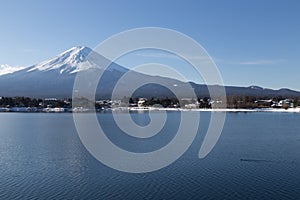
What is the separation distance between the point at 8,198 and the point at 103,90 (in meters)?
85.4

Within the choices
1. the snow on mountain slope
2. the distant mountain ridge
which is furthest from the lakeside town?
the snow on mountain slope

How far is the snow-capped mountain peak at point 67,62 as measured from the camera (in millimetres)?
105438

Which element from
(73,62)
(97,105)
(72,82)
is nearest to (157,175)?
(97,105)

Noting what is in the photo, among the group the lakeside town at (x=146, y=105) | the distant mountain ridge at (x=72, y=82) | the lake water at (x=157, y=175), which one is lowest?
the lake water at (x=157, y=175)

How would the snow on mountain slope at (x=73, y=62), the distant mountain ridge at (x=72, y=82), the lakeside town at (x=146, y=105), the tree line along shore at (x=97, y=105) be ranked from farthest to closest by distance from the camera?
the snow on mountain slope at (x=73, y=62)
the distant mountain ridge at (x=72, y=82)
the tree line along shore at (x=97, y=105)
the lakeside town at (x=146, y=105)

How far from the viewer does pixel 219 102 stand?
5603 centimetres

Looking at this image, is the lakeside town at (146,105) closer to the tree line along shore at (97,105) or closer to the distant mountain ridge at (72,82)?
the tree line along shore at (97,105)

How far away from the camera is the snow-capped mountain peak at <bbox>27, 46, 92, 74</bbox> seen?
105438 millimetres

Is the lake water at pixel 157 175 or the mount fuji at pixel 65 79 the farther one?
the mount fuji at pixel 65 79

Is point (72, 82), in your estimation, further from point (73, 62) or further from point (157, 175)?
point (157, 175)

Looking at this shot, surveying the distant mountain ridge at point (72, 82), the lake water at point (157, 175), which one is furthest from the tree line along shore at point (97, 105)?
the lake water at point (157, 175)

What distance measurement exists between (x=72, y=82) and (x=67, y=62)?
1667 centimetres

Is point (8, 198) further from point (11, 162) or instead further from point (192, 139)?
point (192, 139)

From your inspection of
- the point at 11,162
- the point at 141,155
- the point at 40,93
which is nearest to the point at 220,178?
the point at 141,155
